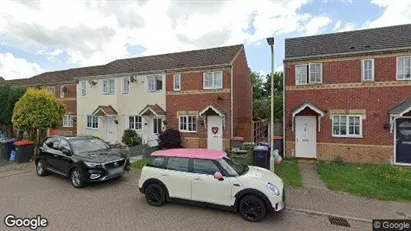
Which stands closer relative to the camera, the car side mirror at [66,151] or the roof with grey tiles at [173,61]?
the car side mirror at [66,151]

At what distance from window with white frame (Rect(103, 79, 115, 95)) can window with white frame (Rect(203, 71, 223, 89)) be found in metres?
7.83

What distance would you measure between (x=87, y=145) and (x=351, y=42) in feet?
46.0

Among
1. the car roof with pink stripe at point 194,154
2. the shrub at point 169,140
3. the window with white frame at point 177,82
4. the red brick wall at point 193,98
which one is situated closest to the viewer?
→ the car roof with pink stripe at point 194,154

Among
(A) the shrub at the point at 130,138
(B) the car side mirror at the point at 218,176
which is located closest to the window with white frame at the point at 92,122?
(A) the shrub at the point at 130,138

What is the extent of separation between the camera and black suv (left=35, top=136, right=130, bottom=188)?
871 centimetres

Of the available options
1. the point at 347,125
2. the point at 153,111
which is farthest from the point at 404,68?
the point at 153,111

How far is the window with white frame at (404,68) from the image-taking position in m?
11.7

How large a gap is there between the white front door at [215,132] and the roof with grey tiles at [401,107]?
8.66 meters

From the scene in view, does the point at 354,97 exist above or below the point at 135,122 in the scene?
above

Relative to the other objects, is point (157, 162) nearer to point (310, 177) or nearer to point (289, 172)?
point (289, 172)

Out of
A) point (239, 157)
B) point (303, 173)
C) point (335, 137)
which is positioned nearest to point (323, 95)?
point (335, 137)

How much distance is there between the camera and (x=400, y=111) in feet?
37.3

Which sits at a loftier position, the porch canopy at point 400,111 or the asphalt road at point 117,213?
the porch canopy at point 400,111

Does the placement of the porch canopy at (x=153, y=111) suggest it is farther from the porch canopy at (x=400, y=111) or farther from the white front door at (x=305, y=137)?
the porch canopy at (x=400, y=111)
